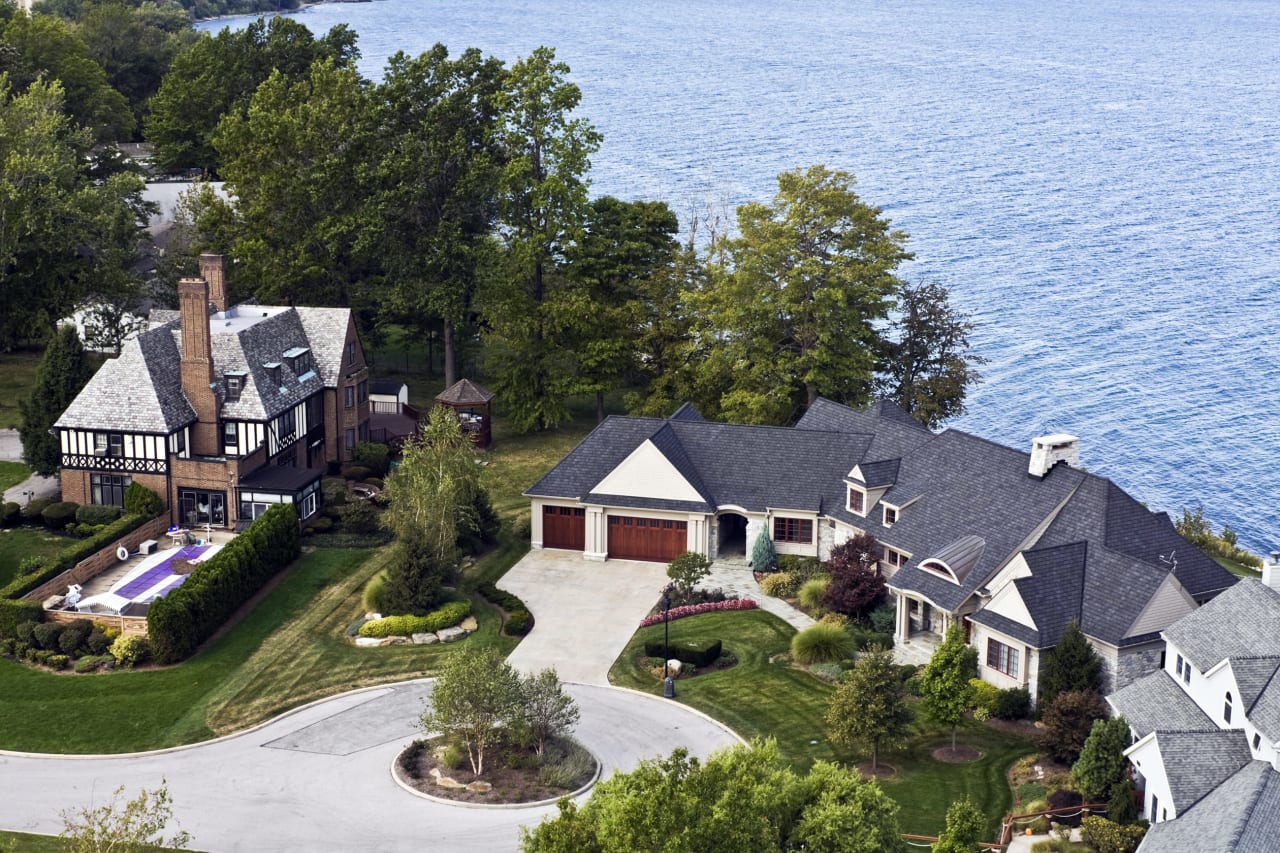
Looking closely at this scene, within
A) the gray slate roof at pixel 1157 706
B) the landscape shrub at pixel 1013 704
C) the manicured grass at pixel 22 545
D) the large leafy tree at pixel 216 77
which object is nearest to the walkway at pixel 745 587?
the landscape shrub at pixel 1013 704

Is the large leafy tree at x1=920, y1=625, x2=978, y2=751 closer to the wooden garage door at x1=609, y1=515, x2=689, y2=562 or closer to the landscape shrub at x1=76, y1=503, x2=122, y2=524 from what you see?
the wooden garage door at x1=609, y1=515, x2=689, y2=562

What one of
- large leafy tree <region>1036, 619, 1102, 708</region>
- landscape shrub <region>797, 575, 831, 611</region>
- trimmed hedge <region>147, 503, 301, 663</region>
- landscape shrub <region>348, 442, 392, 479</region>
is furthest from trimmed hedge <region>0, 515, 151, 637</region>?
large leafy tree <region>1036, 619, 1102, 708</region>

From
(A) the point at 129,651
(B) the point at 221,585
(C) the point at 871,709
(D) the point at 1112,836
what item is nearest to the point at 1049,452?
(C) the point at 871,709

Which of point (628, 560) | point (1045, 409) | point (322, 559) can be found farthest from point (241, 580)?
point (1045, 409)

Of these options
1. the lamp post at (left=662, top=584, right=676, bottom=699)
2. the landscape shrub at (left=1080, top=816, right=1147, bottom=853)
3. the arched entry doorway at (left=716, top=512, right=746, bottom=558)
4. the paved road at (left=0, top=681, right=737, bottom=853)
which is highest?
the arched entry doorway at (left=716, top=512, right=746, bottom=558)

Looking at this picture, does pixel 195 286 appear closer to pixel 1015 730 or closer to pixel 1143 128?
pixel 1015 730
